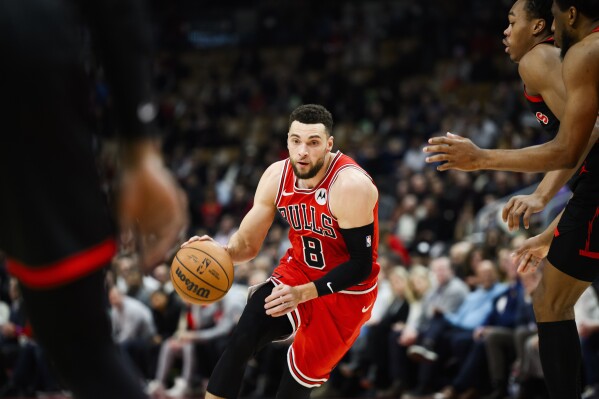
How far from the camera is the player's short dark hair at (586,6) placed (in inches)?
154

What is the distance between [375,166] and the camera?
16641mm

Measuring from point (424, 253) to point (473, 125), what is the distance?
4714mm

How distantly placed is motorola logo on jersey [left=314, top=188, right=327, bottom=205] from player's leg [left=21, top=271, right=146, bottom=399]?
3249 mm

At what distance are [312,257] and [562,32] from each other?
6.66 feet

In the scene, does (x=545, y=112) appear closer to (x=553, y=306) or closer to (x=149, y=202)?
(x=553, y=306)

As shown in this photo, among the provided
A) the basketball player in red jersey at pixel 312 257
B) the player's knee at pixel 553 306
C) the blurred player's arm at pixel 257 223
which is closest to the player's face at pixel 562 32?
the player's knee at pixel 553 306

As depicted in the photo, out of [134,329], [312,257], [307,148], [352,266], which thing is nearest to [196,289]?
[312,257]

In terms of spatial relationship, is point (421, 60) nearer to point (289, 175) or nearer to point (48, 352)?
point (289, 175)

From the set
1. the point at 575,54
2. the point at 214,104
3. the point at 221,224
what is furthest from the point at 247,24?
the point at 575,54

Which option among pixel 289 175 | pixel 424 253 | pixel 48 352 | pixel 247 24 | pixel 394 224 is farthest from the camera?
pixel 247 24

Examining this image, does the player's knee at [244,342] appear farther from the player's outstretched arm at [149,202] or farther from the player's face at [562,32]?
the player's outstretched arm at [149,202]

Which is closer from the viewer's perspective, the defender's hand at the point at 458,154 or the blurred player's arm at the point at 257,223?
the defender's hand at the point at 458,154

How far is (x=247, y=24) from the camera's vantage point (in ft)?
80.7

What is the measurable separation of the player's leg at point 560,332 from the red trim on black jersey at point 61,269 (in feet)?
8.85
